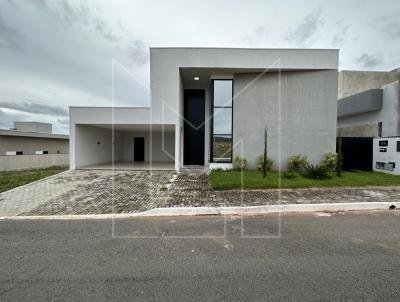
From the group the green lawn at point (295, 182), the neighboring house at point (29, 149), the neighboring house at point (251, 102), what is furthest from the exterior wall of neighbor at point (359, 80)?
the neighboring house at point (29, 149)

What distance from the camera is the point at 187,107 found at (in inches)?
570

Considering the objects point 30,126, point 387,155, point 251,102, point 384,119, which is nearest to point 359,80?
point 384,119

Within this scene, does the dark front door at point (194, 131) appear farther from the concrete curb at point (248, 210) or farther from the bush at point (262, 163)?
the concrete curb at point (248, 210)

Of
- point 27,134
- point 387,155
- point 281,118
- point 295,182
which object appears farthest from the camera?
point 27,134

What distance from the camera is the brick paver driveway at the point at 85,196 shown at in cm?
588

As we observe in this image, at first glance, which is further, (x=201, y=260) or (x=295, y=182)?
(x=295, y=182)

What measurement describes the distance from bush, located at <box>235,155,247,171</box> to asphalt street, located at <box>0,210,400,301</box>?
6185mm

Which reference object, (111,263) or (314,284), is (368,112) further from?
(111,263)

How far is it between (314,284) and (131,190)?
657 centimetres

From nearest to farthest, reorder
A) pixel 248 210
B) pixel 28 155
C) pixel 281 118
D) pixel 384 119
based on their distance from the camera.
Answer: pixel 248 210
pixel 281 118
pixel 384 119
pixel 28 155

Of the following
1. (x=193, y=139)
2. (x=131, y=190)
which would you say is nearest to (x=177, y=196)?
(x=131, y=190)

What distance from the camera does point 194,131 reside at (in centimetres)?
1443

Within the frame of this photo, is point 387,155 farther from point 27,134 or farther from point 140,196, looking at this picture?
point 27,134

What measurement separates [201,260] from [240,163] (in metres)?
8.29
